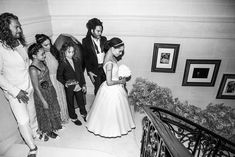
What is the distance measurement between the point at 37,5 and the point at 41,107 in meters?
2.43

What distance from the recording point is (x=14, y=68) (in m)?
2.47

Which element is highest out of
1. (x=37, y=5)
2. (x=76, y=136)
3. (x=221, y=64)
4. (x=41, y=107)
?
(x=37, y=5)

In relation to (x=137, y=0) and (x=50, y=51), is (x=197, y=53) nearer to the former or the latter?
(x=137, y=0)

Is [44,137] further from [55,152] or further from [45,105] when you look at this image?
[45,105]

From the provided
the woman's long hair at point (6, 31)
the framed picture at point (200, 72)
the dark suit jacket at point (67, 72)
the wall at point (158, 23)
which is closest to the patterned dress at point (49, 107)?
the dark suit jacket at point (67, 72)

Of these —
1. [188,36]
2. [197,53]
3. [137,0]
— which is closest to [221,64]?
[197,53]

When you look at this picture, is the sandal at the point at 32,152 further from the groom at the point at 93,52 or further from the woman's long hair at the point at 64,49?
the groom at the point at 93,52

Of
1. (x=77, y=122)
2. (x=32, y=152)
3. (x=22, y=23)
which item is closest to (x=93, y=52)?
(x=22, y=23)

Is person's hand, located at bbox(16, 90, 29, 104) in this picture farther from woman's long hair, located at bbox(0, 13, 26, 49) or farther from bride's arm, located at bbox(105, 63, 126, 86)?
bride's arm, located at bbox(105, 63, 126, 86)

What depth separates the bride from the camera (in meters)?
3.36

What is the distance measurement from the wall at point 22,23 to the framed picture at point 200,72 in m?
4.08

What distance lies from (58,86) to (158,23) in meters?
3.03

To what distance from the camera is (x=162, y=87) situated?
5234 mm

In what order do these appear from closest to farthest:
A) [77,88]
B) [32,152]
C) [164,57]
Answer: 1. [32,152]
2. [77,88]
3. [164,57]
